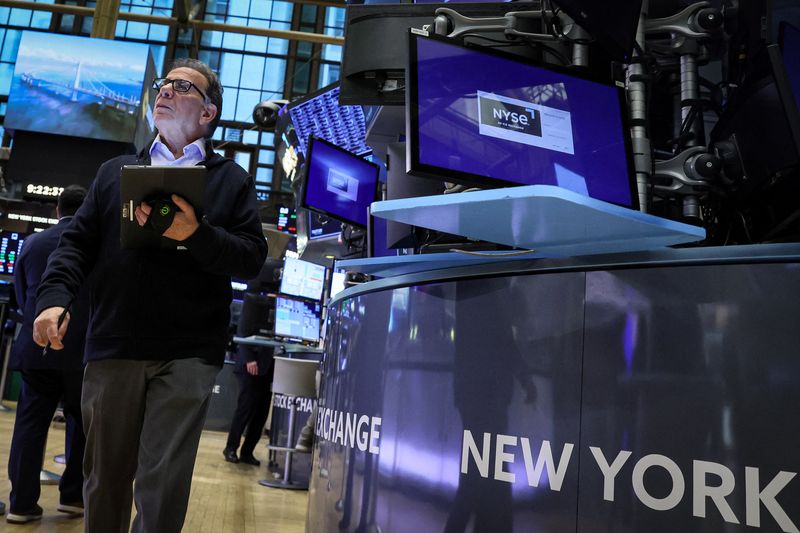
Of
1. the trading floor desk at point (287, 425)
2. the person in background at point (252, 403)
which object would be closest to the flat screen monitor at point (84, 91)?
the person in background at point (252, 403)

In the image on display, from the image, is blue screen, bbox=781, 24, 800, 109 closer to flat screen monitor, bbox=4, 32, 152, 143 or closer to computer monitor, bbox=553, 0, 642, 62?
computer monitor, bbox=553, 0, 642, 62

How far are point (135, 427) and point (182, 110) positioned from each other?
802 millimetres

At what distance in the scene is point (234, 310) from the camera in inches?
398

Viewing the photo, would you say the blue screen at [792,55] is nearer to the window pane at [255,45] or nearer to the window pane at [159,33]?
the window pane at [255,45]

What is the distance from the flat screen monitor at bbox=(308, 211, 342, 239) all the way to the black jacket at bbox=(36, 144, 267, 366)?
135 inches

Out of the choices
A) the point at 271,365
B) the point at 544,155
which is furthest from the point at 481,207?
the point at 271,365

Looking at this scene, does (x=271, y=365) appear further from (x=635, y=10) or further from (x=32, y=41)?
(x=32, y=41)

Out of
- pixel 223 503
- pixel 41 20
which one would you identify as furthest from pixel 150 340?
pixel 41 20

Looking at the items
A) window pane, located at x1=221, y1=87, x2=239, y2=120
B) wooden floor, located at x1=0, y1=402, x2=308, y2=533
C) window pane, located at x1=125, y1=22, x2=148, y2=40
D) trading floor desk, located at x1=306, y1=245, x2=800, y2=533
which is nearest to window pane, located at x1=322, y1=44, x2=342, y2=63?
window pane, located at x1=221, y1=87, x2=239, y2=120

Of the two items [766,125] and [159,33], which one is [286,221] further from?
[159,33]

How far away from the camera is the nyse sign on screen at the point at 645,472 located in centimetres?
113

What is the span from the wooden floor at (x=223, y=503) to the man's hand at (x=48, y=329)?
152 cm

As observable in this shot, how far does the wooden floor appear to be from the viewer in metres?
3.16

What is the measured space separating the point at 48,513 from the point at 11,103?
8658mm
